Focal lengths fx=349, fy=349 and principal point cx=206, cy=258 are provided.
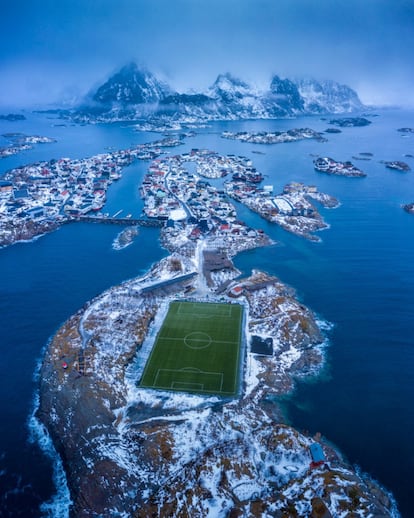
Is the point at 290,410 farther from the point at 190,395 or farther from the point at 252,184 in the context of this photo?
the point at 252,184

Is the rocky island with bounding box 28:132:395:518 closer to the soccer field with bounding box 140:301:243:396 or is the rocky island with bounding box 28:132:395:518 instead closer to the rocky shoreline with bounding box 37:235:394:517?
the rocky shoreline with bounding box 37:235:394:517

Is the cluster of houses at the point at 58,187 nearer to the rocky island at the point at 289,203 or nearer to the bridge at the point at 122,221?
the bridge at the point at 122,221

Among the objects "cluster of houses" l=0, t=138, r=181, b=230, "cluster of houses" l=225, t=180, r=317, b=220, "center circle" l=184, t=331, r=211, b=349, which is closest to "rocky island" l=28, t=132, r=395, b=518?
"center circle" l=184, t=331, r=211, b=349

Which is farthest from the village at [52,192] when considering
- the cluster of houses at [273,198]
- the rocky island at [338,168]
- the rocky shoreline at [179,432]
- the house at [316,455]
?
the rocky island at [338,168]

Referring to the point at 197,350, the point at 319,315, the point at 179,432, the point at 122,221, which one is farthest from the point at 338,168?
the point at 179,432

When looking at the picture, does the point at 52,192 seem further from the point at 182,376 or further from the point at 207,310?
the point at 182,376

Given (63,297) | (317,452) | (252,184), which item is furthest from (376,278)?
(252,184)
